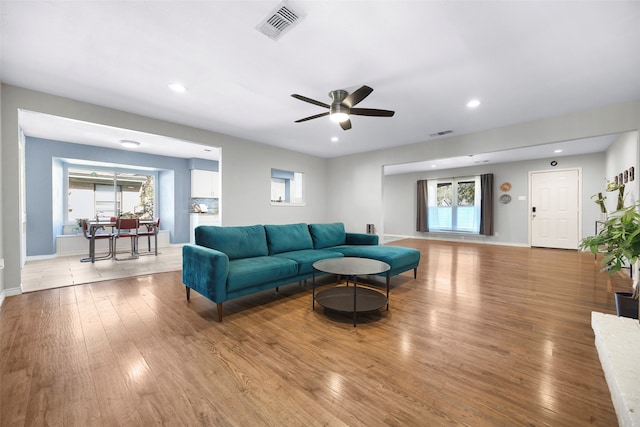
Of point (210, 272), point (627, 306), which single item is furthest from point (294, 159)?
point (627, 306)

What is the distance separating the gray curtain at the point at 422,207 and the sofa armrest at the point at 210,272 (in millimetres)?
8048

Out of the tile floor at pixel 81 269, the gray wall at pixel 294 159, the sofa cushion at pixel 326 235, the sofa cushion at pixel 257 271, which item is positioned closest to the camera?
the sofa cushion at pixel 257 271

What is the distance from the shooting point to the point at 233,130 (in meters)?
4.80

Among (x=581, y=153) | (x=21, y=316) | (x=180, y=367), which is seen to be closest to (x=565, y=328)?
(x=180, y=367)

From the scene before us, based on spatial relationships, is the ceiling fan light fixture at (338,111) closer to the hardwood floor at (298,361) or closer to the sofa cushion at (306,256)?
the sofa cushion at (306,256)

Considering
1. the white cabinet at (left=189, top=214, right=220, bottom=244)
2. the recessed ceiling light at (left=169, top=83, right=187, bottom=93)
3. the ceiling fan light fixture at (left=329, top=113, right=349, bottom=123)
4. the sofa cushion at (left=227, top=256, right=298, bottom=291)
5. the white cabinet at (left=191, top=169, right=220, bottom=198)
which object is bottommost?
the sofa cushion at (left=227, top=256, right=298, bottom=291)

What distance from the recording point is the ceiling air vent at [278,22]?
1.90m

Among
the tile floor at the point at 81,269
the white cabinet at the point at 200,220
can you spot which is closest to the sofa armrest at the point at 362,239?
the tile floor at the point at 81,269

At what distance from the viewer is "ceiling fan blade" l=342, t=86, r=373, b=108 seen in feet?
8.45

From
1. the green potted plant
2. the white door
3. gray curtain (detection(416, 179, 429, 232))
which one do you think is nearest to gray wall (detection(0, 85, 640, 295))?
the green potted plant

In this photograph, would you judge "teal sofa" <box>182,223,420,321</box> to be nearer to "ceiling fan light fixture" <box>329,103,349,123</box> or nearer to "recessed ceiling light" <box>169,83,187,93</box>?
"recessed ceiling light" <box>169,83,187,93</box>

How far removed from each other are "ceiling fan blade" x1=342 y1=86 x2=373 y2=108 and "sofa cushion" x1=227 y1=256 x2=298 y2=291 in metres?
1.98

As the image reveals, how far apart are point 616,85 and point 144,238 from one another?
942cm

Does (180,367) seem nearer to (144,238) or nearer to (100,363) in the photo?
(100,363)
